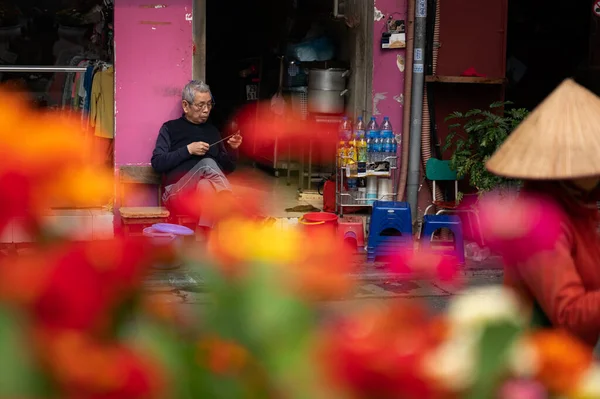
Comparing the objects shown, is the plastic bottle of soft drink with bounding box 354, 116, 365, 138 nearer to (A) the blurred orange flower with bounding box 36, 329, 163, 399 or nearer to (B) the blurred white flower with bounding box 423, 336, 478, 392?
(B) the blurred white flower with bounding box 423, 336, 478, 392

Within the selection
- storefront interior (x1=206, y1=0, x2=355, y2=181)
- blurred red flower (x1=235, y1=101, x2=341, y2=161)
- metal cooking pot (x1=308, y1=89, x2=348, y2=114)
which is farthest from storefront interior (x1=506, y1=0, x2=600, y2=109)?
metal cooking pot (x1=308, y1=89, x2=348, y2=114)

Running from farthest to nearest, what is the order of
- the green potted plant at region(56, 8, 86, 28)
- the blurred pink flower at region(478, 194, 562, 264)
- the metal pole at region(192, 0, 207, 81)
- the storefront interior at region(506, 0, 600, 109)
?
the storefront interior at region(506, 0, 600, 109) < the green potted plant at region(56, 8, 86, 28) < the metal pole at region(192, 0, 207, 81) < the blurred pink flower at region(478, 194, 562, 264)

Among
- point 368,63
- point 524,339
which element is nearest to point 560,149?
point 524,339

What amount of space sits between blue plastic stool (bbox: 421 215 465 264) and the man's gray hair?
2387 mm

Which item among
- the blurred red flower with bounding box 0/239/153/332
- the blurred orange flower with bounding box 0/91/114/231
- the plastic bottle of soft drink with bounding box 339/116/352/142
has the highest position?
the blurred orange flower with bounding box 0/91/114/231

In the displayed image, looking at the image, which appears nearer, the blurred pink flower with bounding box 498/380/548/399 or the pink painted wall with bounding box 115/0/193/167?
the blurred pink flower with bounding box 498/380/548/399

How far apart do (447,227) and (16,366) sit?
7.70 metres

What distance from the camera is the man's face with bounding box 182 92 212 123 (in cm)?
812

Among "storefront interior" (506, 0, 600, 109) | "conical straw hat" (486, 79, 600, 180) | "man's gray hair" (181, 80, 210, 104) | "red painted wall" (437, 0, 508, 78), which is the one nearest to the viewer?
"conical straw hat" (486, 79, 600, 180)

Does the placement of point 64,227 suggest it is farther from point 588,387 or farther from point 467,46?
point 467,46

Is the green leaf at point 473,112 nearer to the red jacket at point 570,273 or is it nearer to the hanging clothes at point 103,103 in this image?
the hanging clothes at point 103,103

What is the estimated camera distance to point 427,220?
8.48m

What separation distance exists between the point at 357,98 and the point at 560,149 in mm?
7006

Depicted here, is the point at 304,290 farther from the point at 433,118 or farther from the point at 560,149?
the point at 433,118
